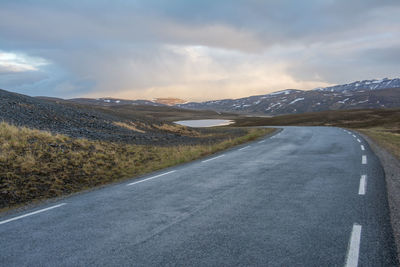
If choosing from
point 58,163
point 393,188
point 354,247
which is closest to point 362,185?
point 393,188

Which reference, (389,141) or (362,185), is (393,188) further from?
(389,141)

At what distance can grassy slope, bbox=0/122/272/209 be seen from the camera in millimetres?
8219

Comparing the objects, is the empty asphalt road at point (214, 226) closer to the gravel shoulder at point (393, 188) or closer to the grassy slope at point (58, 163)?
the gravel shoulder at point (393, 188)

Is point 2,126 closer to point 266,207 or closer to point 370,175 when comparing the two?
point 266,207

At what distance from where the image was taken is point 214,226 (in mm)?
4520

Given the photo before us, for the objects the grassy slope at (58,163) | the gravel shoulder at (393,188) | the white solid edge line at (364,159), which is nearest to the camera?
the gravel shoulder at (393,188)

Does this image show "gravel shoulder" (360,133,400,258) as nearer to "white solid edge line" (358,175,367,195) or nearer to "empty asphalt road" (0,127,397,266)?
"empty asphalt road" (0,127,397,266)

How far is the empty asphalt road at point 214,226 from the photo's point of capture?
3531 millimetres

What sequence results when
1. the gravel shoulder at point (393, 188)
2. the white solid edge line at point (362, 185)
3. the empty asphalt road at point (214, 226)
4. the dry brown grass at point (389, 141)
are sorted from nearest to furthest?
the empty asphalt road at point (214, 226), the gravel shoulder at point (393, 188), the white solid edge line at point (362, 185), the dry brown grass at point (389, 141)

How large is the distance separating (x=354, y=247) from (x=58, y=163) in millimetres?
10630

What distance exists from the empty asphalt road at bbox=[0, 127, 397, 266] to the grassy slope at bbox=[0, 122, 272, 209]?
1959 mm

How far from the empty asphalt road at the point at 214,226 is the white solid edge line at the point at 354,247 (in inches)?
0.5

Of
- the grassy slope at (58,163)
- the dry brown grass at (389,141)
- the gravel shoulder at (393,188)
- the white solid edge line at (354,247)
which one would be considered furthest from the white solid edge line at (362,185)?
the grassy slope at (58,163)

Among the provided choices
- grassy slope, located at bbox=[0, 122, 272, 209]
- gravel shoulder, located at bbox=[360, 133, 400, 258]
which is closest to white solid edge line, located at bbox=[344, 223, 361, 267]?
gravel shoulder, located at bbox=[360, 133, 400, 258]
